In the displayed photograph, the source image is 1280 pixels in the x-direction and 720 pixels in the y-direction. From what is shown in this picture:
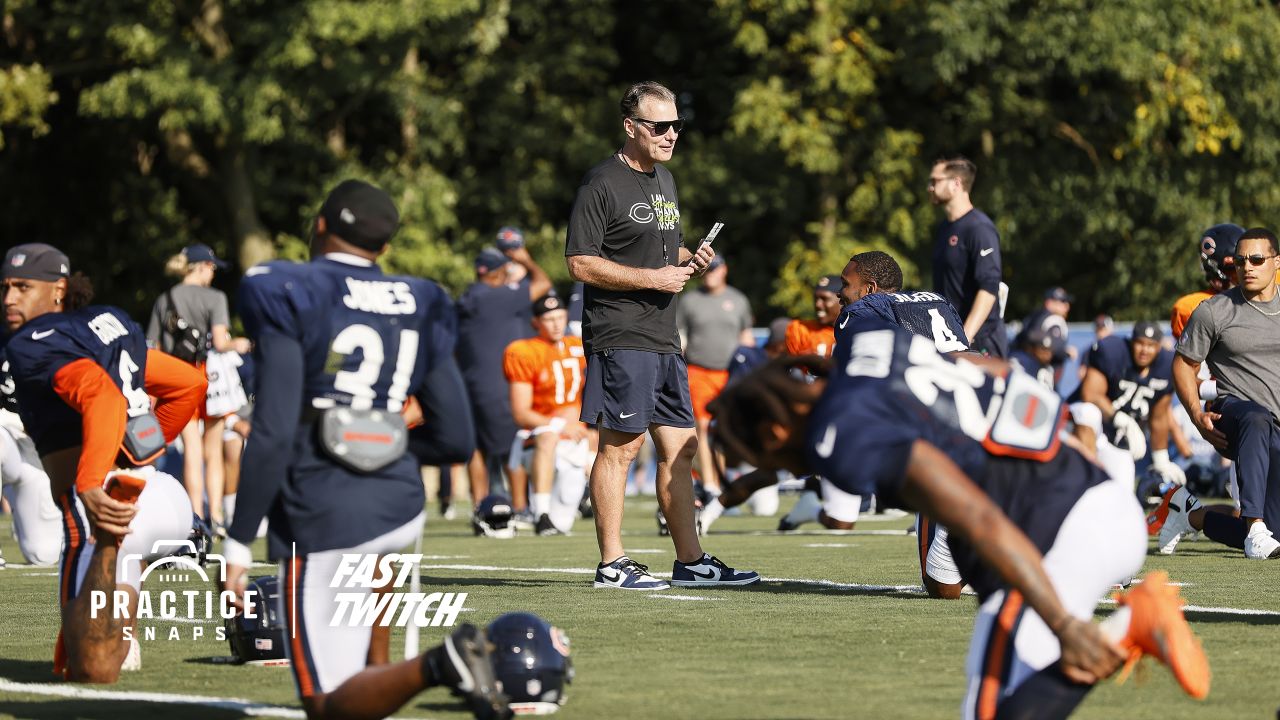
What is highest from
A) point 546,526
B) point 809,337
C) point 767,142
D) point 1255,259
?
point 1255,259

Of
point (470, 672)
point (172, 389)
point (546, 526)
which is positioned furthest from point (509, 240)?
point (470, 672)

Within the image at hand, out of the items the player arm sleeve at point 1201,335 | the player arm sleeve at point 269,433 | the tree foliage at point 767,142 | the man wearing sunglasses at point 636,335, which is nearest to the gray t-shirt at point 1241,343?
the player arm sleeve at point 1201,335

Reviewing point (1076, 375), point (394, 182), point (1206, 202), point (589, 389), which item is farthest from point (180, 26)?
point (589, 389)

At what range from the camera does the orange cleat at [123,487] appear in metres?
6.15

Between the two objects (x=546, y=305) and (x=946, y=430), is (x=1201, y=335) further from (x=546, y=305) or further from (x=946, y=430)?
(x=546, y=305)

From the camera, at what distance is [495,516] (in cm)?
1341

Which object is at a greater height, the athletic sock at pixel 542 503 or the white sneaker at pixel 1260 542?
the white sneaker at pixel 1260 542

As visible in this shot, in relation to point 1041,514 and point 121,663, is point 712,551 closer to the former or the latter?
point 121,663

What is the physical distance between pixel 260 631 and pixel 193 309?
8.33m

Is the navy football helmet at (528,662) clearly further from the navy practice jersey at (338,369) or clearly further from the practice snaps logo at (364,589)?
the navy practice jersey at (338,369)

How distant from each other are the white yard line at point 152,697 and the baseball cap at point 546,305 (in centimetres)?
851

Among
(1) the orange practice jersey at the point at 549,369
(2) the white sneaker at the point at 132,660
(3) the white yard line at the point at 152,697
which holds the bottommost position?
(1) the orange practice jersey at the point at 549,369

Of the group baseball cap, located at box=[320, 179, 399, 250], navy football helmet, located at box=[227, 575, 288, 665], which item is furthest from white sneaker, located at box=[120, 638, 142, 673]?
baseball cap, located at box=[320, 179, 399, 250]

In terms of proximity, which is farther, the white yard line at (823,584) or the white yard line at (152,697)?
the white yard line at (823,584)
